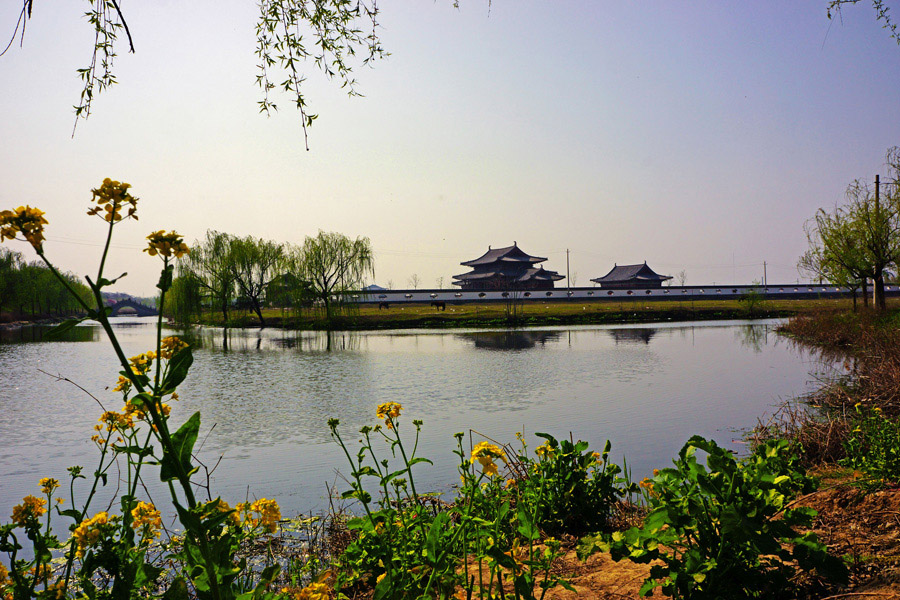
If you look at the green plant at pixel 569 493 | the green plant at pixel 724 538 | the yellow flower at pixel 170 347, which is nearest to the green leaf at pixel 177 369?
the yellow flower at pixel 170 347

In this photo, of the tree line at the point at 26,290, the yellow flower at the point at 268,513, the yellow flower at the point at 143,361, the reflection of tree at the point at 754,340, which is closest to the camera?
the yellow flower at the point at 143,361

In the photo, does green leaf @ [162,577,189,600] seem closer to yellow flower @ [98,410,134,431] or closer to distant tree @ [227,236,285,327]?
yellow flower @ [98,410,134,431]

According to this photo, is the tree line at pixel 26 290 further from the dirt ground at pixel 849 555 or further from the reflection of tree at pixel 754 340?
the dirt ground at pixel 849 555

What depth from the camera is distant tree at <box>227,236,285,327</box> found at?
3469 centimetres

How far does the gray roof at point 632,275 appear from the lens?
62959 mm

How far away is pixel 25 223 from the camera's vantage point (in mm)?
1223

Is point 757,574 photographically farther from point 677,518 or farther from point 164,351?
point 164,351

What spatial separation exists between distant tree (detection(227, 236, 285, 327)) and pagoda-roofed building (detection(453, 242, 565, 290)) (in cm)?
2718

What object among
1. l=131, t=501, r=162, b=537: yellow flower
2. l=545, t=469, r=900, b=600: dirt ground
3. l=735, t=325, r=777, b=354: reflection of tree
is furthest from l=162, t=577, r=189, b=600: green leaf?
l=735, t=325, r=777, b=354: reflection of tree

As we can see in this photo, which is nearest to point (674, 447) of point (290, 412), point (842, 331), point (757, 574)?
point (757, 574)

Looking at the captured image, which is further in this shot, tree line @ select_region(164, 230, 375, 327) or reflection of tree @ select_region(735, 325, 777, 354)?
tree line @ select_region(164, 230, 375, 327)

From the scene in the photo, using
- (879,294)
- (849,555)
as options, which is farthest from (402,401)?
(879,294)

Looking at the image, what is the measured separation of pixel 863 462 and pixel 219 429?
7.32 meters

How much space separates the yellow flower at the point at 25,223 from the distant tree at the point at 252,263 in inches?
1383
